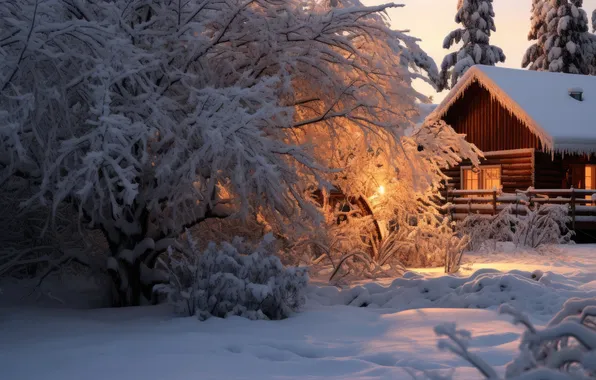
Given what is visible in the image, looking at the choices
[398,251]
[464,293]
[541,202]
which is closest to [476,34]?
[541,202]

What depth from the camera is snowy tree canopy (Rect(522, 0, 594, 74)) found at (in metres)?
39.0

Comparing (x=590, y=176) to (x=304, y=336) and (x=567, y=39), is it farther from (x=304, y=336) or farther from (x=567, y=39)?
(x=304, y=336)

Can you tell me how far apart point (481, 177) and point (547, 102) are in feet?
12.2

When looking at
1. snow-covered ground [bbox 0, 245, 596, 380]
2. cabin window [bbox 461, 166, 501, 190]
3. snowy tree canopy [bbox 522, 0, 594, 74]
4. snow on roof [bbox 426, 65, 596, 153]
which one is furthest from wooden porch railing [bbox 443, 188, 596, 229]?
snowy tree canopy [bbox 522, 0, 594, 74]

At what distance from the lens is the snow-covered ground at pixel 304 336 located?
16.6 ft

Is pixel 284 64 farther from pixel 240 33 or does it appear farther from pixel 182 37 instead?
pixel 182 37

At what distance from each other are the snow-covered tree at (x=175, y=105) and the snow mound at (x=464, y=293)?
1.17 m

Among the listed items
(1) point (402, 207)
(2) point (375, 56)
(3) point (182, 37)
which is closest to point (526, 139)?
(1) point (402, 207)

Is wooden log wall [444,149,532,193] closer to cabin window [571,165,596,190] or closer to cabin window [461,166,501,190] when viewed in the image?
cabin window [461,166,501,190]

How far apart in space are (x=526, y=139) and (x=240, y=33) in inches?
723

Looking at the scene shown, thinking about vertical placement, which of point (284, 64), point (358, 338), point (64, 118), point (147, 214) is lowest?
point (358, 338)

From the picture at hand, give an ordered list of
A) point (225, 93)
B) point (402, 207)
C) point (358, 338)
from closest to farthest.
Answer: point (358, 338)
point (225, 93)
point (402, 207)

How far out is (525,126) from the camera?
971 inches

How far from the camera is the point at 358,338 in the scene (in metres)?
6.24
